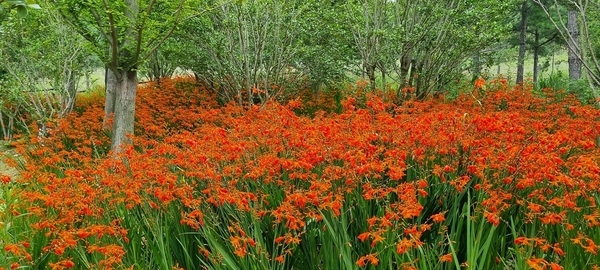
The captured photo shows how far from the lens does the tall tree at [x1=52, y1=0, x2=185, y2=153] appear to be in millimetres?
6891

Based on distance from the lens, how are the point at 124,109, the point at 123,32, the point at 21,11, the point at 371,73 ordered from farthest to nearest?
the point at 371,73 < the point at 124,109 < the point at 123,32 < the point at 21,11

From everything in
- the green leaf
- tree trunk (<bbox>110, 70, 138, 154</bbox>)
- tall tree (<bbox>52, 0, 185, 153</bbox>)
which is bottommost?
tree trunk (<bbox>110, 70, 138, 154</bbox>)

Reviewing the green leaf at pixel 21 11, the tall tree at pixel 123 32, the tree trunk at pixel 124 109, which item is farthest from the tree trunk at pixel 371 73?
the green leaf at pixel 21 11

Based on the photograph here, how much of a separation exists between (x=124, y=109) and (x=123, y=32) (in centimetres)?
119

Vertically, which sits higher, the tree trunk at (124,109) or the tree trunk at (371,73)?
the tree trunk at (371,73)

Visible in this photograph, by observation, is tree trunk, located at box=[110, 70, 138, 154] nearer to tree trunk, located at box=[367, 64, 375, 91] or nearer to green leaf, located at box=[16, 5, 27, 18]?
tree trunk, located at box=[367, 64, 375, 91]

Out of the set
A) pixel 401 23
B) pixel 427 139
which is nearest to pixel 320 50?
pixel 401 23

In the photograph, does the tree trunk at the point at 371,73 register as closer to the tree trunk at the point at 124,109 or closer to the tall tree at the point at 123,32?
the tall tree at the point at 123,32

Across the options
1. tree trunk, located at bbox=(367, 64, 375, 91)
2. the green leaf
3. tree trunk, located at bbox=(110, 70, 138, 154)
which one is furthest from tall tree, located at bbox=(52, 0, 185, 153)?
the green leaf

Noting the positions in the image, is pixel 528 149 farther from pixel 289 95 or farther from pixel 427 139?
pixel 289 95

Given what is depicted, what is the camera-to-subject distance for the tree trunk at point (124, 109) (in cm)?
796

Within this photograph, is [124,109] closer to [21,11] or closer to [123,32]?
[123,32]

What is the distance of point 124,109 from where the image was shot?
804 centimetres

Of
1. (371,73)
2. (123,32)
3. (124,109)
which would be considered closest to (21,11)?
(123,32)
